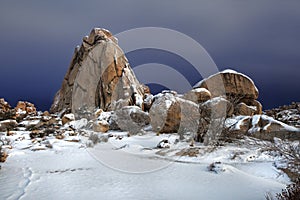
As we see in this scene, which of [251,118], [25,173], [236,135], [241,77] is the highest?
[241,77]

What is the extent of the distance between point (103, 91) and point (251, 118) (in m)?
26.4

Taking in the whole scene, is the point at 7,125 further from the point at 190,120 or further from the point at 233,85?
the point at 233,85

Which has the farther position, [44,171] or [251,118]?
[251,118]

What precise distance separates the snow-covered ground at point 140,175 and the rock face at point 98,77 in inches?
891

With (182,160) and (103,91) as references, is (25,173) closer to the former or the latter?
(182,160)

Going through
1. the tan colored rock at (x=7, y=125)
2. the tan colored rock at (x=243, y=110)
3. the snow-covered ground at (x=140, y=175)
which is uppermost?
the tan colored rock at (x=243, y=110)

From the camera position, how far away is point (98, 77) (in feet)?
128

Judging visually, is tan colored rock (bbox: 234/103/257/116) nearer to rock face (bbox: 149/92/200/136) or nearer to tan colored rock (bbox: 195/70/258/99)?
tan colored rock (bbox: 195/70/258/99)

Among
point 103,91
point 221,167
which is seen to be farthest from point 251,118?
point 103,91

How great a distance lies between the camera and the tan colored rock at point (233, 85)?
1973 centimetres

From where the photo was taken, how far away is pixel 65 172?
26.4 ft

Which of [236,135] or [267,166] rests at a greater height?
[236,135]

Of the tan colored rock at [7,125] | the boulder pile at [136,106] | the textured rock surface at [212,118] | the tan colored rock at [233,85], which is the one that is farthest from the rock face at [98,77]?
the textured rock surface at [212,118]

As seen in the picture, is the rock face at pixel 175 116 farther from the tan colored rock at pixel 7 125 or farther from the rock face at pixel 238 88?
the tan colored rock at pixel 7 125
